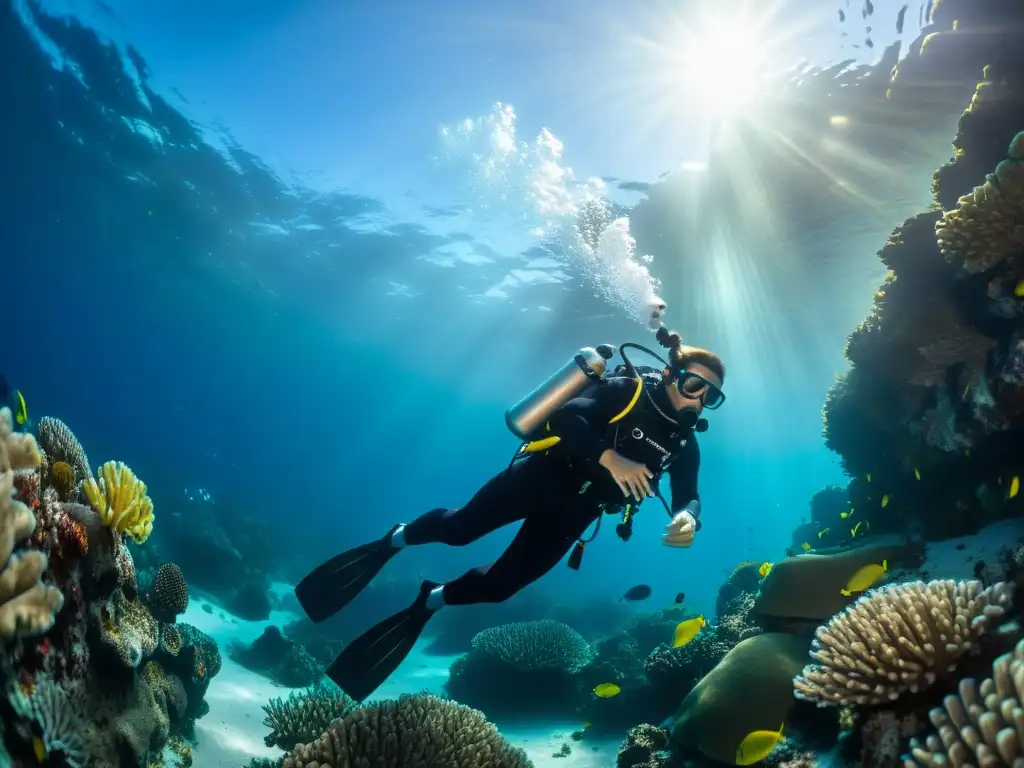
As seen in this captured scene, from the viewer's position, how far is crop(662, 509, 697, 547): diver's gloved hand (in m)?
4.42

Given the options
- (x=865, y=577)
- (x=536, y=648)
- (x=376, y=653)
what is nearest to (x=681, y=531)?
(x=865, y=577)

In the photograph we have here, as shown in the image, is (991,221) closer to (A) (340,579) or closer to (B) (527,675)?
(A) (340,579)

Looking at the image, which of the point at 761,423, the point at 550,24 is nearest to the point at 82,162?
the point at 550,24

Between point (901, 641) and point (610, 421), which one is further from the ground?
point (610, 421)

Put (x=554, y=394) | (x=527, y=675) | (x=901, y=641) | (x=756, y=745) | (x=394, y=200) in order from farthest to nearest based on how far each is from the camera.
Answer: (x=394, y=200)
(x=527, y=675)
(x=554, y=394)
(x=756, y=745)
(x=901, y=641)

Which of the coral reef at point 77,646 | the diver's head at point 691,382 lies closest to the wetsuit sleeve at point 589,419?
the diver's head at point 691,382

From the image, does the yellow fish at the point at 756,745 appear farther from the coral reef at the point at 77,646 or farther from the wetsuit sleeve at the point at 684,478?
the coral reef at the point at 77,646

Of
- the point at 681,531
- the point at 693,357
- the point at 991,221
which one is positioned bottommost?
the point at 681,531

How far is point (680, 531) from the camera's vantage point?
453cm

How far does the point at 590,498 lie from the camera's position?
16.8ft

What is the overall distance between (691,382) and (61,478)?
207 inches

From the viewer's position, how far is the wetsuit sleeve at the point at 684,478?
5395mm

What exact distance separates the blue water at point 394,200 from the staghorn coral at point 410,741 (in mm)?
14527

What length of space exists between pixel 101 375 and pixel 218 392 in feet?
112
